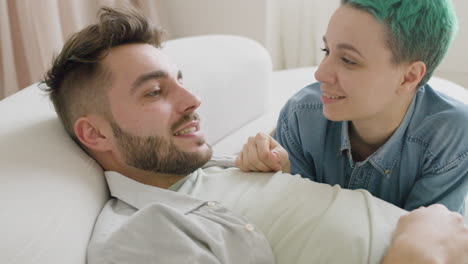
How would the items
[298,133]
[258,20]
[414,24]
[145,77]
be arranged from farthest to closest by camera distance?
1. [258,20]
2. [298,133]
3. [145,77]
4. [414,24]

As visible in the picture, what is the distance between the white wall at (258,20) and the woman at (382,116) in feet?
3.56

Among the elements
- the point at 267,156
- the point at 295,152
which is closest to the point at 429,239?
the point at 267,156

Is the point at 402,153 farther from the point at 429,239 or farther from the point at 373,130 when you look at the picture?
the point at 429,239

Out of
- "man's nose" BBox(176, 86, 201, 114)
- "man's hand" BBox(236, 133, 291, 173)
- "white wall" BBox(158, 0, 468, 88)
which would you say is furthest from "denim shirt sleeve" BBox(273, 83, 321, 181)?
"white wall" BBox(158, 0, 468, 88)

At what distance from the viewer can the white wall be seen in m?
2.33

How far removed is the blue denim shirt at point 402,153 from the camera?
1137 millimetres

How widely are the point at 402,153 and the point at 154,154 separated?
2.14ft

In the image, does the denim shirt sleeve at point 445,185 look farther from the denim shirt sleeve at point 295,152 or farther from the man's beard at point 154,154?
the man's beard at point 154,154

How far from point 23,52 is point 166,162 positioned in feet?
2.97

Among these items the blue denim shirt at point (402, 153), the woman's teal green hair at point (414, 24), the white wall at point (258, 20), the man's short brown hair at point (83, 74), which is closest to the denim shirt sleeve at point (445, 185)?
the blue denim shirt at point (402, 153)

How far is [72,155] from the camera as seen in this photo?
3.53 feet

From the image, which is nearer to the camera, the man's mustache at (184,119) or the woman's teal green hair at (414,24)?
the woman's teal green hair at (414,24)

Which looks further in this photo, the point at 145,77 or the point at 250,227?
the point at 145,77

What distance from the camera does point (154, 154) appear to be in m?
1.14
